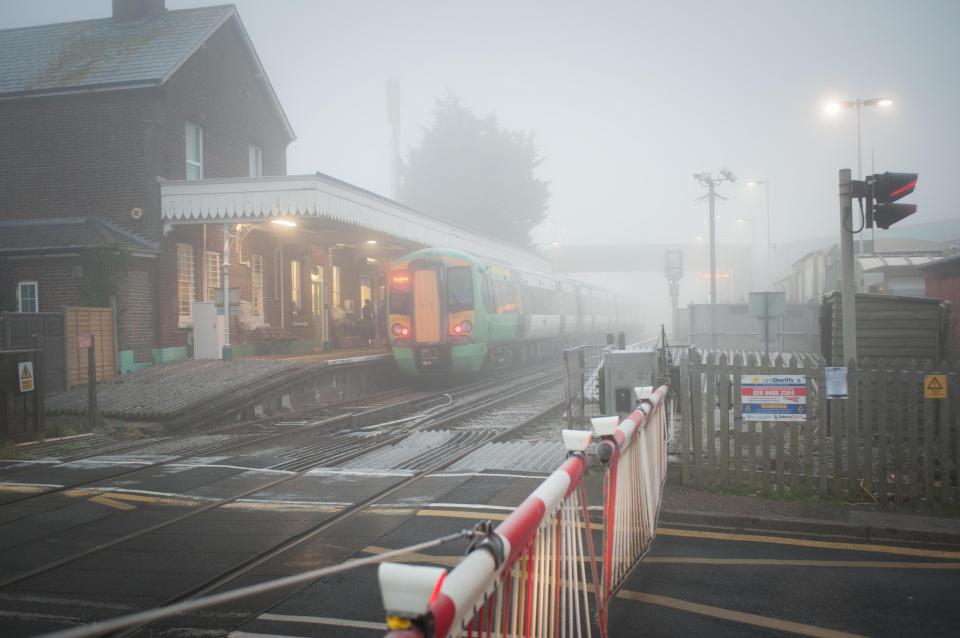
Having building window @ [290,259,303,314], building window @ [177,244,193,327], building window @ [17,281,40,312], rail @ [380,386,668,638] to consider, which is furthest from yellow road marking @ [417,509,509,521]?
building window @ [290,259,303,314]

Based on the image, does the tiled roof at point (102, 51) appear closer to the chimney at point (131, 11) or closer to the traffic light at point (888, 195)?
the chimney at point (131, 11)

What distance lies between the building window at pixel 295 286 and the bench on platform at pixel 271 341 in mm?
1553

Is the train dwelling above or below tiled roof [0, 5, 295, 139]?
below

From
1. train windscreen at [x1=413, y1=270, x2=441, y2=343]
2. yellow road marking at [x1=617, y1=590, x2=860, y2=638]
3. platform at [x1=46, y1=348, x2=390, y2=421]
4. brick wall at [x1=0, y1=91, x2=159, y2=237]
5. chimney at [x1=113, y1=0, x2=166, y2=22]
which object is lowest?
yellow road marking at [x1=617, y1=590, x2=860, y2=638]

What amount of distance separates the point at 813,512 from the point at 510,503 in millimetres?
2644

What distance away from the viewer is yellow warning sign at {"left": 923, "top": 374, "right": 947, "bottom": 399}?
6730 millimetres

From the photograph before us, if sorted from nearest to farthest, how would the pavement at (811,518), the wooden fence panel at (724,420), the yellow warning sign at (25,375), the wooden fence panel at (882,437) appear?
the pavement at (811,518)
the wooden fence panel at (882,437)
the wooden fence panel at (724,420)
the yellow warning sign at (25,375)

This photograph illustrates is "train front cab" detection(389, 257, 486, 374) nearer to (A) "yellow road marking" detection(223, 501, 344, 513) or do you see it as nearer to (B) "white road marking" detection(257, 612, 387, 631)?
(A) "yellow road marking" detection(223, 501, 344, 513)

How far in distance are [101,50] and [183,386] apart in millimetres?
12040

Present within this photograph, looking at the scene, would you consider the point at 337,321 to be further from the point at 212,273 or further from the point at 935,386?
the point at 935,386

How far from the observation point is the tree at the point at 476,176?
61.1 metres

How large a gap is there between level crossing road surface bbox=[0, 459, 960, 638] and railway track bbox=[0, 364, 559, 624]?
115 mm

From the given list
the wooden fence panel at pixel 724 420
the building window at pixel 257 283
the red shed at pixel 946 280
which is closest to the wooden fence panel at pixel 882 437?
the wooden fence panel at pixel 724 420

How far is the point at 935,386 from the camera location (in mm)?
6762
